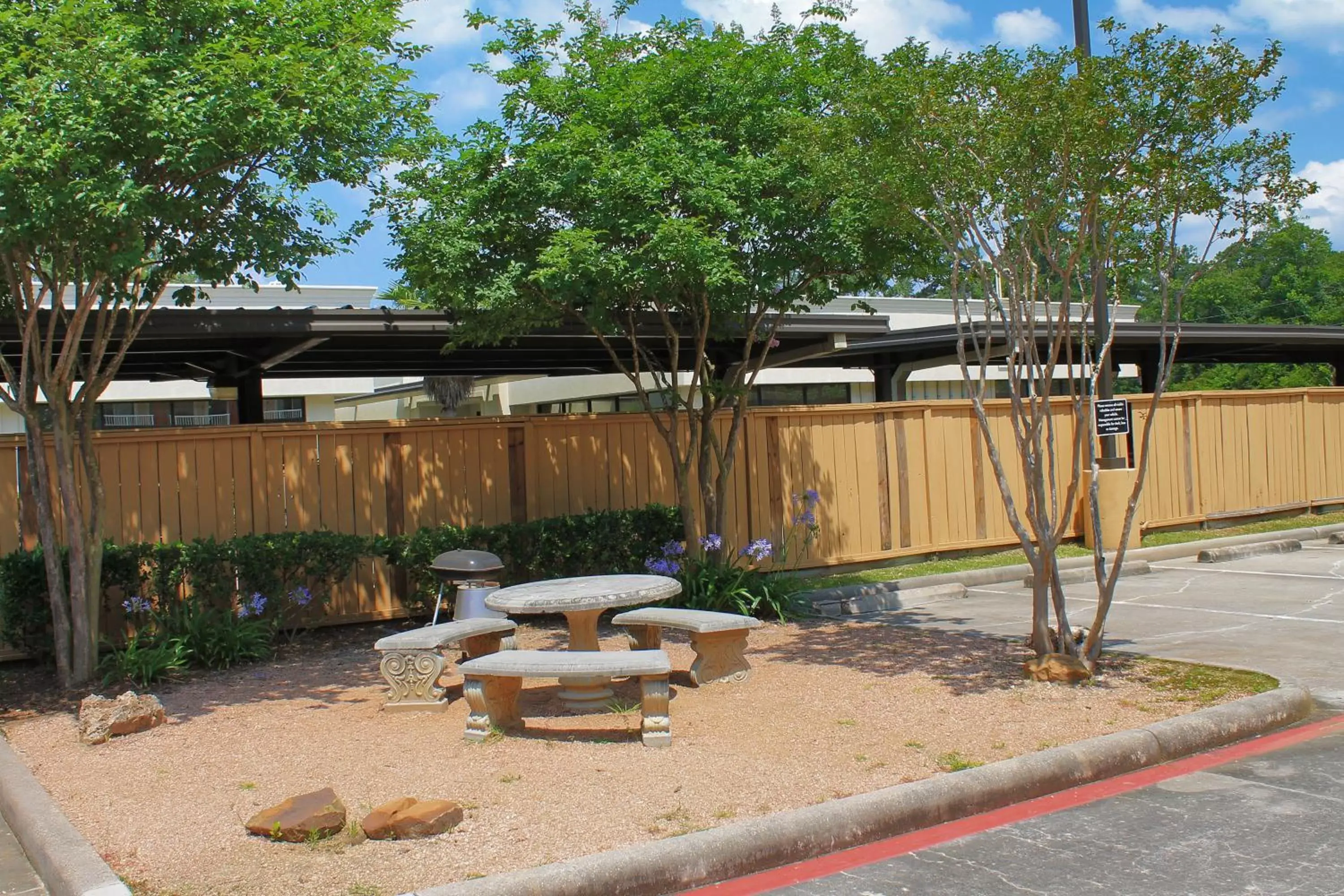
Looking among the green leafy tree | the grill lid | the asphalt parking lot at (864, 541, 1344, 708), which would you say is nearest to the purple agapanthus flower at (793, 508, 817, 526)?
the asphalt parking lot at (864, 541, 1344, 708)

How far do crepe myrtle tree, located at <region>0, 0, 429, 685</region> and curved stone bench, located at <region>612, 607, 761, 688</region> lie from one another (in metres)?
3.74

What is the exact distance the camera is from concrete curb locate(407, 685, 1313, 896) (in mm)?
4492

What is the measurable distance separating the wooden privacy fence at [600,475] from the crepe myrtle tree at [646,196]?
1444mm

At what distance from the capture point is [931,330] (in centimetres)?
1822

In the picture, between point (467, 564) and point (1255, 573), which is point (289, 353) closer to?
point (467, 564)

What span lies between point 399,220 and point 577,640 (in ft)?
15.2

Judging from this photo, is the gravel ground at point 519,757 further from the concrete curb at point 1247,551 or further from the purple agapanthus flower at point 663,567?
the concrete curb at point 1247,551

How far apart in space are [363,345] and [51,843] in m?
8.51

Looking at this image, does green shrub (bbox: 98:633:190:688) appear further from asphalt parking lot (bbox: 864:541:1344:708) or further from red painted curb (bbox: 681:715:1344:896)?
asphalt parking lot (bbox: 864:541:1344:708)

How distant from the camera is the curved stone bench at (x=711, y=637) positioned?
7.96 m

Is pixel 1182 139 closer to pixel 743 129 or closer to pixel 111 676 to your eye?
pixel 743 129

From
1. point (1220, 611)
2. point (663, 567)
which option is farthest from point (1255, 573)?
point (663, 567)

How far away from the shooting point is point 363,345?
1296 centimetres

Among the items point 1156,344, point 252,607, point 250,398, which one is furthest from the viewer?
point 1156,344
